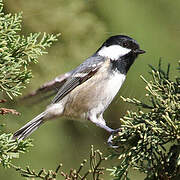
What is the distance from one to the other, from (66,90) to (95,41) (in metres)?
0.44

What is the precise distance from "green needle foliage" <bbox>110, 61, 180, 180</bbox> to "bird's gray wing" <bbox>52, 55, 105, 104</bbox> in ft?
3.26

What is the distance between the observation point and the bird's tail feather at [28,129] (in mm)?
1918

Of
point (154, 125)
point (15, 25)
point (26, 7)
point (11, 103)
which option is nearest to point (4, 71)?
point (15, 25)

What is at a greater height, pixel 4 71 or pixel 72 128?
pixel 4 71

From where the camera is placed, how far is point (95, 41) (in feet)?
8.63

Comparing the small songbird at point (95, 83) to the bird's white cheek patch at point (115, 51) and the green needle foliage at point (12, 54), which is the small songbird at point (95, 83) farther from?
the green needle foliage at point (12, 54)

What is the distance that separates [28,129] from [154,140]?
2.80 feet

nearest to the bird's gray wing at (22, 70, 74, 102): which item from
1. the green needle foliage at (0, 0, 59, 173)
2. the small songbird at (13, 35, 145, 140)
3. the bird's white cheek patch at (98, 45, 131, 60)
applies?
the small songbird at (13, 35, 145, 140)

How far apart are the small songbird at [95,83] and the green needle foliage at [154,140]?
80 centimetres

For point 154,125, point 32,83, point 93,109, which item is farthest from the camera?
point 32,83

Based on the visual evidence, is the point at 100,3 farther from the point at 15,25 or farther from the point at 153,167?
the point at 153,167

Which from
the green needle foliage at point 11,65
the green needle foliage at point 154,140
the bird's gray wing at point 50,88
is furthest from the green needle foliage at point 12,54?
the bird's gray wing at point 50,88

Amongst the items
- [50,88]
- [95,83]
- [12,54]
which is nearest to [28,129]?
[50,88]

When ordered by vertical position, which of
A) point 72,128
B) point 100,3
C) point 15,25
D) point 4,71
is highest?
point 100,3
